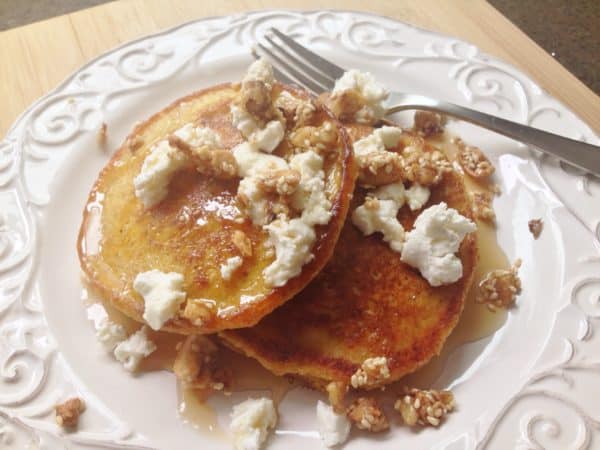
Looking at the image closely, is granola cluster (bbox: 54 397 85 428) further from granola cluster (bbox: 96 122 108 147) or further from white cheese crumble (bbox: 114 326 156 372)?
granola cluster (bbox: 96 122 108 147)

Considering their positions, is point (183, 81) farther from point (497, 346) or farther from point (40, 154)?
point (497, 346)

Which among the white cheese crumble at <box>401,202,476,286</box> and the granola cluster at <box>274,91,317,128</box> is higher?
the granola cluster at <box>274,91,317,128</box>

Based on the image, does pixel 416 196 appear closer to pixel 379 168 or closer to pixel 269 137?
pixel 379 168

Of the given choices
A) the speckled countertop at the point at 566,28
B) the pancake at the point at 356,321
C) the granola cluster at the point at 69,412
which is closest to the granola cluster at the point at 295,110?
the pancake at the point at 356,321

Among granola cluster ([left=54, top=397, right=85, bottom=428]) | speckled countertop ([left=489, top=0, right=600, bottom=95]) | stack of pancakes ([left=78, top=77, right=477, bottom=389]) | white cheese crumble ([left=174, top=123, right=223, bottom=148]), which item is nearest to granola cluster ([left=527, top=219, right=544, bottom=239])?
stack of pancakes ([left=78, top=77, right=477, bottom=389])

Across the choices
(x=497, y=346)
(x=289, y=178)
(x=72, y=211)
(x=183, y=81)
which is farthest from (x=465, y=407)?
(x=183, y=81)

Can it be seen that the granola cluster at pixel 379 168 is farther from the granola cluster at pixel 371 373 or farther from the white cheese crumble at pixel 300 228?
the granola cluster at pixel 371 373

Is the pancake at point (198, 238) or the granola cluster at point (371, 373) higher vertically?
the pancake at point (198, 238)
